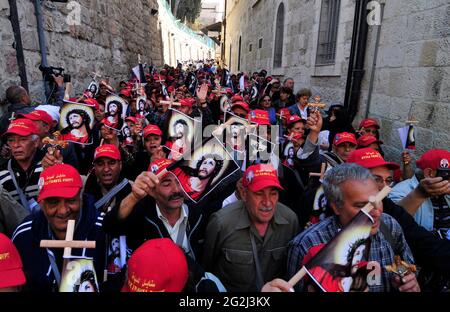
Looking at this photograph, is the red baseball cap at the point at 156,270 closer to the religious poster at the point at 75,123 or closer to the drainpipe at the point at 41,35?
the religious poster at the point at 75,123

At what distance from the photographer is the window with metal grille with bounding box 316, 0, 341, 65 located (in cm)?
795

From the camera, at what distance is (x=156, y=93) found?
25.9 ft

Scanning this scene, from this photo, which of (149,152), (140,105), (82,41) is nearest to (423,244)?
(149,152)

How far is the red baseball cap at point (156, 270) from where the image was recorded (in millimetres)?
1467

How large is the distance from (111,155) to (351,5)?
6148 mm

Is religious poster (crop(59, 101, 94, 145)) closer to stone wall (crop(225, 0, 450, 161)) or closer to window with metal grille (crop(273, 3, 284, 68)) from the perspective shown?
stone wall (crop(225, 0, 450, 161))

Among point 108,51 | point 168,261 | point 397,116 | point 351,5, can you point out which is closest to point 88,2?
point 108,51

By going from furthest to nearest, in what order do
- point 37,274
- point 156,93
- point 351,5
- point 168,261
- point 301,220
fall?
point 156,93 → point 351,5 → point 301,220 → point 37,274 → point 168,261

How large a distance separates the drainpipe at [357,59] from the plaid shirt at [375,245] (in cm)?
479

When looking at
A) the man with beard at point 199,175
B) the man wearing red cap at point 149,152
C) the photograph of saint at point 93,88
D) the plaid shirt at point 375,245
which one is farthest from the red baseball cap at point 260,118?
the photograph of saint at point 93,88

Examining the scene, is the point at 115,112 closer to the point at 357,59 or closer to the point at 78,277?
the point at 78,277

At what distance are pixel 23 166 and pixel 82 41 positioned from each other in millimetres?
5664

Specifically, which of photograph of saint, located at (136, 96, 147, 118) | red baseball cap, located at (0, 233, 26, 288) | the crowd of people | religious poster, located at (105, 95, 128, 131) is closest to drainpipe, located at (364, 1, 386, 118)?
the crowd of people

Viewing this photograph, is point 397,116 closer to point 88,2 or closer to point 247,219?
point 247,219
